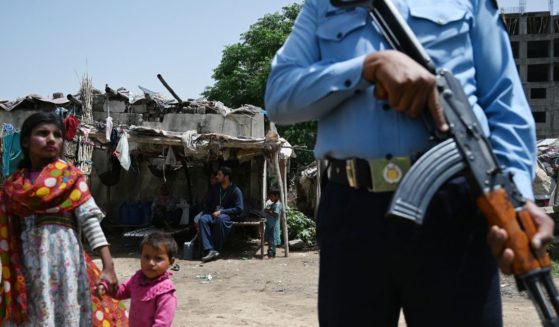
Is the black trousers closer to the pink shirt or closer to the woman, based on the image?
the pink shirt

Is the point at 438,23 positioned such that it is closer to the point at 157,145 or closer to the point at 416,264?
the point at 416,264

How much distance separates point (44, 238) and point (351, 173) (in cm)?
227

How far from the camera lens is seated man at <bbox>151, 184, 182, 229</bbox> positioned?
11.7m

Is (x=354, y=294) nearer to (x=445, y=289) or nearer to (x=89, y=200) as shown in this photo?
(x=445, y=289)

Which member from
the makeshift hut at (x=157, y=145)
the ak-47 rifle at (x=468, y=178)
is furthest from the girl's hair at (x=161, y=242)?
the makeshift hut at (x=157, y=145)

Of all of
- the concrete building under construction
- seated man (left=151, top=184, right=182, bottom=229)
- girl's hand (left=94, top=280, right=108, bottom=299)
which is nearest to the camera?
girl's hand (left=94, top=280, right=108, bottom=299)

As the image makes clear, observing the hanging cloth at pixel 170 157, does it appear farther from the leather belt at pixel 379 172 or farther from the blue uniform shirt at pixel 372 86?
the leather belt at pixel 379 172

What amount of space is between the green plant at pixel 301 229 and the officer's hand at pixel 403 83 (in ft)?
34.9

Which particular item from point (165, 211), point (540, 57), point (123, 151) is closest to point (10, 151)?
point (123, 151)

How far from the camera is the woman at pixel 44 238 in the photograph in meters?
3.05

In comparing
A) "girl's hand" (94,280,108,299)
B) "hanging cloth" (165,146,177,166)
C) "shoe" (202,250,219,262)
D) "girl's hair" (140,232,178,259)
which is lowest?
"shoe" (202,250,219,262)

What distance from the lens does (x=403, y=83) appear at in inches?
48.7

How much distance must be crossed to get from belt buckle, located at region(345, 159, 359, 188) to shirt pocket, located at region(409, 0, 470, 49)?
0.36 m

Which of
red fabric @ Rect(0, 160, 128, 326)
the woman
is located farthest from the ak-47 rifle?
red fabric @ Rect(0, 160, 128, 326)
